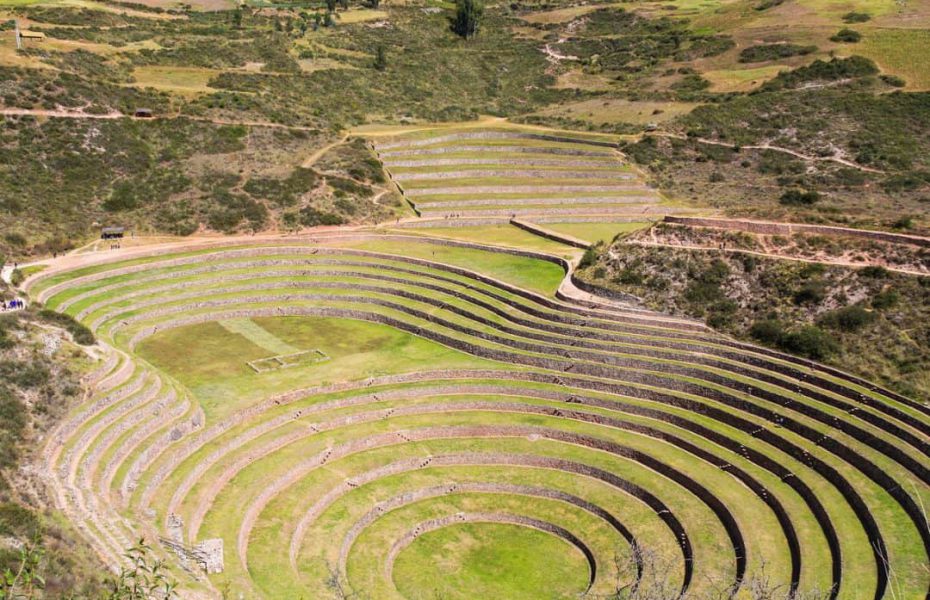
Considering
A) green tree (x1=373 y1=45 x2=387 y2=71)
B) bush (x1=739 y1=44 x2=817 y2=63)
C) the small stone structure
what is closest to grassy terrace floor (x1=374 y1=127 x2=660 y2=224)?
green tree (x1=373 y1=45 x2=387 y2=71)

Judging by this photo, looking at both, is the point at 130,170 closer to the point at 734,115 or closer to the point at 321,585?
the point at 321,585

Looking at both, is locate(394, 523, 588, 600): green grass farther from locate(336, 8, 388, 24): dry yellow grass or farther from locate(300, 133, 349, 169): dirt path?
locate(336, 8, 388, 24): dry yellow grass

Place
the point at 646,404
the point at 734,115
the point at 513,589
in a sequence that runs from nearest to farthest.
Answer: the point at 513,589
the point at 646,404
the point at 734,115

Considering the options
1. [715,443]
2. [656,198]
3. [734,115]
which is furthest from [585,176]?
[715,443]

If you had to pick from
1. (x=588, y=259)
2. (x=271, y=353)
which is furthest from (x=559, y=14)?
(x=271, y=353)

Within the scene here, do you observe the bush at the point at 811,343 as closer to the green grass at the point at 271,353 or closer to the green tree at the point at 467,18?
the green grass at the point at 271,353

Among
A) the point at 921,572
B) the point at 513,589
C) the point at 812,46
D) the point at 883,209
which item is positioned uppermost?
the point at 812,46

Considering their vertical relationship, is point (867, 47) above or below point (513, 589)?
above

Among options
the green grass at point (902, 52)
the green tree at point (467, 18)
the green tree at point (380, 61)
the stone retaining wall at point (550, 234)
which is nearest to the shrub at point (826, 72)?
the green grass at point (902, 52)
